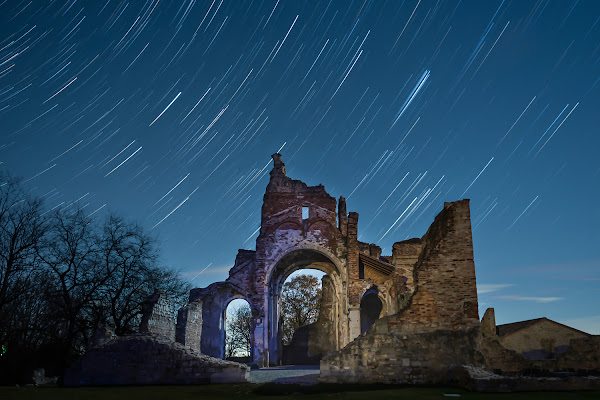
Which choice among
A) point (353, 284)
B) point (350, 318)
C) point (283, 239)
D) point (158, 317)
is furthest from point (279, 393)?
point (283, 239)

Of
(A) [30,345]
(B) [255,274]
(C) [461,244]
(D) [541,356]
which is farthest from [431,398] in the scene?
(D) [541,356]

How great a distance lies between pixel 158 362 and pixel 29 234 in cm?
1219

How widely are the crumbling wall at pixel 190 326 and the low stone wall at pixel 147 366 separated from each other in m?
10.3

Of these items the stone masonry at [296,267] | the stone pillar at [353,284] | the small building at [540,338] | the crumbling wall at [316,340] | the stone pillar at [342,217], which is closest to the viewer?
the stone pillar at [353,284]

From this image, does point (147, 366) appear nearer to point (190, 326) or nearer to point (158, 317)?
point (158, 317)

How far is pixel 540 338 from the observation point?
3778 cm

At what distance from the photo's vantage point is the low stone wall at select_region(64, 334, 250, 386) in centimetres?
1173

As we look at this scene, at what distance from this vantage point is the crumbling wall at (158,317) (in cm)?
1791

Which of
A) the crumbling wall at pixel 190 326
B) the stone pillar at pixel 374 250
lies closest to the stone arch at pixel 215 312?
the crumbling wall at pixel 190 326

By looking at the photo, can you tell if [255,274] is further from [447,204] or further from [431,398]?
[431,398]

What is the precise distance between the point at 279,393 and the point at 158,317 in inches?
411

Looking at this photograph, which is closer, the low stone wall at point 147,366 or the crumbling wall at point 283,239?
the low stone wall at point 147,366

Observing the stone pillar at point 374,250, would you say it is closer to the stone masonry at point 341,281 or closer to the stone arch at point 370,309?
the stone masonry at point 341,281

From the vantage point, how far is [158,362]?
39.1 feet
